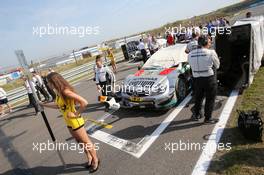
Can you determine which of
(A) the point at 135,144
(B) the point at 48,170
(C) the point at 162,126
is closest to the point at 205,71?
(C) the point at 162,126

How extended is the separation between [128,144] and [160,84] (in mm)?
2128

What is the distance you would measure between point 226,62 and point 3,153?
8.02 m

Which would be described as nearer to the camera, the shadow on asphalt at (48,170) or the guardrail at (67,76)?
the shadow on asphalt at (48,170)

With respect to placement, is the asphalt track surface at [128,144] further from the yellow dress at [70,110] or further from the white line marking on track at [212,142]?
the yellow dress at [70,110]

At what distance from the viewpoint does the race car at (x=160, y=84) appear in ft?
20.9

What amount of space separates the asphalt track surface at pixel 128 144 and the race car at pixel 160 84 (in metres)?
0.35

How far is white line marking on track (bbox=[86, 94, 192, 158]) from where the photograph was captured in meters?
4.83

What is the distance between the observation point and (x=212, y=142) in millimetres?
4586

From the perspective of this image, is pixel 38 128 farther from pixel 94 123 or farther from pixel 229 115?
pixel 229 115

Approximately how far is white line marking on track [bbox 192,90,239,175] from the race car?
1423mm

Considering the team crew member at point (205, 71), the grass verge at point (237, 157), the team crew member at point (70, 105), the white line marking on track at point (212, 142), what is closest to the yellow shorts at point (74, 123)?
the team crew member at point (70, 105)

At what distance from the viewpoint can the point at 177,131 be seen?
5332 mm

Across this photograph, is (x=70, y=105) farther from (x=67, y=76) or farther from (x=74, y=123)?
(x=67, y=76)

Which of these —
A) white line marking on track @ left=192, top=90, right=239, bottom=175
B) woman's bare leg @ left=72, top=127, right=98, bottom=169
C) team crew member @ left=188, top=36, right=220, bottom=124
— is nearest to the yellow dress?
woman's bare leg @ left=72, top=127, right=98, bottom=169
